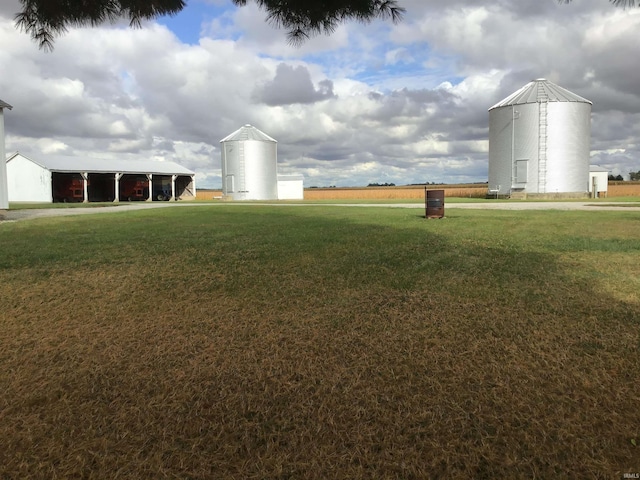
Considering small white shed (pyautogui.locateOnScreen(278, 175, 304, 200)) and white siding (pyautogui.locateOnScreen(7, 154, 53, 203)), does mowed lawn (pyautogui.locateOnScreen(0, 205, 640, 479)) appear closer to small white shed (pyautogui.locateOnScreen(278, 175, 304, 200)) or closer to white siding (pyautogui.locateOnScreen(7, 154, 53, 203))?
white siding (pyautogui.locateOnScreen(7, 154, 53, 203))

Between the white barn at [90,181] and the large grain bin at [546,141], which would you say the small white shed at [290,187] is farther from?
the large grain bin at [546,141]

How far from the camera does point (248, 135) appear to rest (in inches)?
1980

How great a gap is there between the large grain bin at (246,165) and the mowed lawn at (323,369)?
43.0 m

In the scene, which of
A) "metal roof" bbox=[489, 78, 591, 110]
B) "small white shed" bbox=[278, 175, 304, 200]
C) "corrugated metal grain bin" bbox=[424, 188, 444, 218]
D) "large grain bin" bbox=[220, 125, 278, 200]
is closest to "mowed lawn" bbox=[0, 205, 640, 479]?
"corrugated metal grain bin" bbox=[424, 188, 444, 218]

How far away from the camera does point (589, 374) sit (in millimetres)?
3502

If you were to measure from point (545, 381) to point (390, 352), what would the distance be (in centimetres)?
121

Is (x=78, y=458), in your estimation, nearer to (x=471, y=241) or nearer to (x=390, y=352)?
(x=390, y=352)

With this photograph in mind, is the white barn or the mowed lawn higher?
the white barn

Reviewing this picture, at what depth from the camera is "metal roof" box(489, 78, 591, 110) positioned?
3884 cm

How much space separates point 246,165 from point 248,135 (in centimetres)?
349

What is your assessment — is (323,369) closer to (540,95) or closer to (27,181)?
(540,95)

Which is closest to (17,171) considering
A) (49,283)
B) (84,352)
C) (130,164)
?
(130,164)

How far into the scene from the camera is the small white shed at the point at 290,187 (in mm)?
55797

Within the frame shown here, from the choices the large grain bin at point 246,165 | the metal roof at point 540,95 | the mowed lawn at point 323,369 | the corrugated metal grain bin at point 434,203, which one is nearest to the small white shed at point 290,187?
the large grain bin at point 246,165
